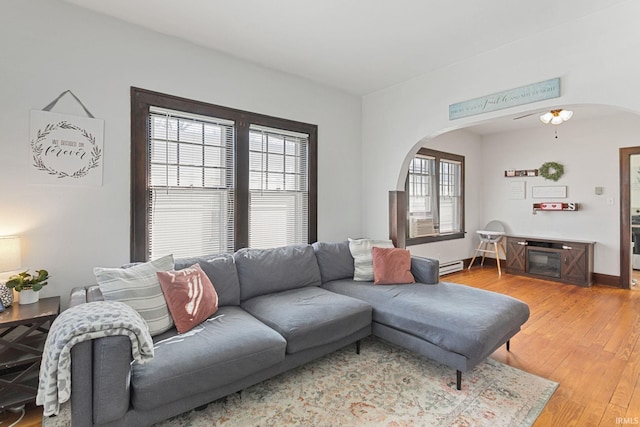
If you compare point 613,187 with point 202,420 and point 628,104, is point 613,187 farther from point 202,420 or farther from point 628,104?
point 202,420

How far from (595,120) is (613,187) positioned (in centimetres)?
Result: 111

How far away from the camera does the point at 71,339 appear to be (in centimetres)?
144

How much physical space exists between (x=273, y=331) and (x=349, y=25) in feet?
8.17

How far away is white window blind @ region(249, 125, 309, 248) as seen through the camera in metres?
3.43

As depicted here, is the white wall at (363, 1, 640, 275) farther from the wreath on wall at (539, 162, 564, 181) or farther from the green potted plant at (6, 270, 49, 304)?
the green potted plant at (6, 270, 49, 304)

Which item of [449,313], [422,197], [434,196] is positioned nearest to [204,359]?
[449,313]

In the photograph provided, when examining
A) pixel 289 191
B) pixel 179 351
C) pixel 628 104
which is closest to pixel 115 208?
pixel 179 351

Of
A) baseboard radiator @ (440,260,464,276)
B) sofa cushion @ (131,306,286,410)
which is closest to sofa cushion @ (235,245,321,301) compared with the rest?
sofa cushion @ (131,306,286,410)

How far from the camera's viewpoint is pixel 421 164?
5.39m

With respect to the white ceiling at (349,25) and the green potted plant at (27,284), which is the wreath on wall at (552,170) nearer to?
the white ceiling at (349,25)

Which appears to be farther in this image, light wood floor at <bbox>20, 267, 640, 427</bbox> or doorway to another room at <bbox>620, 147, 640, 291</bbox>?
doorway to another room at <bbox>620, 147, 640, 291</bbox>

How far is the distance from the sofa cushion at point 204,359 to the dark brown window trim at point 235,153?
1112 millimetres

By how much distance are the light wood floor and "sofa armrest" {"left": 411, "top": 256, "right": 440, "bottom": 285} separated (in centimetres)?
81

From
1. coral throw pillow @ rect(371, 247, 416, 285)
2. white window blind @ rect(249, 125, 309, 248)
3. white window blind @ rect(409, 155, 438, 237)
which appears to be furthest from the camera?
white window blind @ rect(409, 155, 438, 237)
